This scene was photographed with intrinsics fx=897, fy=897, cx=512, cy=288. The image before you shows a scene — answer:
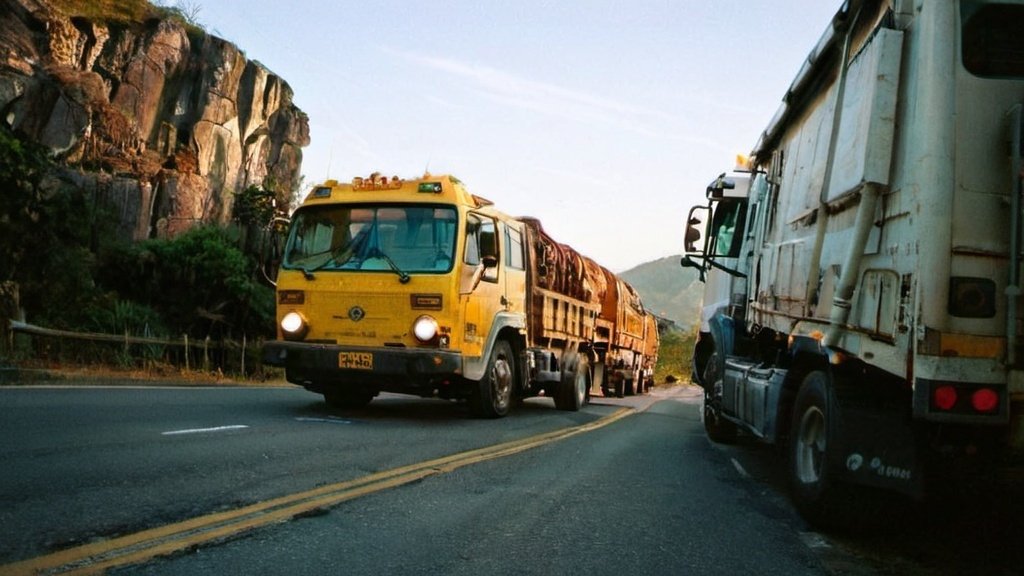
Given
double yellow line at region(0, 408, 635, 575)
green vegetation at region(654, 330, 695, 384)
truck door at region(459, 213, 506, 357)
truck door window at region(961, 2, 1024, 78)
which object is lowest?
green vegetation at region(654, 330, 695, 384)

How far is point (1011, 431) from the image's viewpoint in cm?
434

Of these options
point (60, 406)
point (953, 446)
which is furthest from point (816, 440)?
point (60, 406)

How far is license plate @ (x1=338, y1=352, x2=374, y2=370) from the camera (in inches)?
403

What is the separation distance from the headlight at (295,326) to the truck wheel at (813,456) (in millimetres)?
6358

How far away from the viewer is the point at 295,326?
1061cm

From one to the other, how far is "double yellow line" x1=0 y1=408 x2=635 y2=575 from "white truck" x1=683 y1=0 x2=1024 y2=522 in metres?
2.73

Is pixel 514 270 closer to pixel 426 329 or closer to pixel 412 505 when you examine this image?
pixel 426 329

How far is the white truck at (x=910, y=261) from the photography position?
13.9ft

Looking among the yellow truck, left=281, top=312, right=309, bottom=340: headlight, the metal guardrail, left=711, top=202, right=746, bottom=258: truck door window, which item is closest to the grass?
the metal guardrail

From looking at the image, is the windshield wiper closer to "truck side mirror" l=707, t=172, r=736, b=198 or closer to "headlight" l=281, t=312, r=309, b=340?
"headlight" l=281, t=312, r=309, b=340

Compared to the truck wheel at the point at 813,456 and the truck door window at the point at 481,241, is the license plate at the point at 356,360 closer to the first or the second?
the truck door window at the point at 481,241

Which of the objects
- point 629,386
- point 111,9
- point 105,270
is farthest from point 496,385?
point 111,9

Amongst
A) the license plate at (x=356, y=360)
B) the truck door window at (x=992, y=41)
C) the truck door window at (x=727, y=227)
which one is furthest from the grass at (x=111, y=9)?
the truck door window at (x=992, y=41)

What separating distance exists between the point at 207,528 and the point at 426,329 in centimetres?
597
